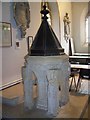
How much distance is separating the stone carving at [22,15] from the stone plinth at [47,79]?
1983 mm

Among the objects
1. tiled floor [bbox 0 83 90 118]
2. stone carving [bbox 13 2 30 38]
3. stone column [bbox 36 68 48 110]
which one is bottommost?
tiled floor [bbox 0 83 90 118]

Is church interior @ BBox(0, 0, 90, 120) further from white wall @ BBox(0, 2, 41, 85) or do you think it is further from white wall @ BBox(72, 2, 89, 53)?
white wall @ BBox(72, 2, 89, 53)

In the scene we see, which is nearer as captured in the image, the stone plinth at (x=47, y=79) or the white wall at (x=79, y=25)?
the stone plinth at (x=47, y=79)

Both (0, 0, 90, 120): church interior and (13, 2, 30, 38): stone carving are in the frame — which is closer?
(0, 0, 90, 120): church interior

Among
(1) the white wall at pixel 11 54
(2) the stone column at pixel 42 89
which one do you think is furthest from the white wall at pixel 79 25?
(2) the stone column at pixel 42 89

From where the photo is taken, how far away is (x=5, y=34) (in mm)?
3930

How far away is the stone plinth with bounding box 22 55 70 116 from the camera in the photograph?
7.56 feet

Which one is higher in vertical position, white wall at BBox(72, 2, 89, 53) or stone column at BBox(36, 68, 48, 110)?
white wall at BBox(72, 2, 89, 53)

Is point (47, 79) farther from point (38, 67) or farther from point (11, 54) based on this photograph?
point (11, 54)

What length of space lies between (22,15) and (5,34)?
0.78 meters

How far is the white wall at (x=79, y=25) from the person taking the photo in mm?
8141

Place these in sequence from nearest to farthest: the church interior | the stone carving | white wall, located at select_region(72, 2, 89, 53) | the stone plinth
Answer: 1. the stone plinth
2. the church interior
3. the stone carving
4. white wall, located at select_region(72, 2, 89, 53)

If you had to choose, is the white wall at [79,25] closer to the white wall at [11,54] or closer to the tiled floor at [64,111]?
the white wall at [11,54]

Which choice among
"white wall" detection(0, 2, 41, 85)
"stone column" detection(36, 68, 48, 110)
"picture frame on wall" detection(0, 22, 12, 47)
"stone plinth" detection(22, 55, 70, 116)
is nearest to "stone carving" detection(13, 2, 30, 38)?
"white wall" detection(0, 2, 41, 85)
